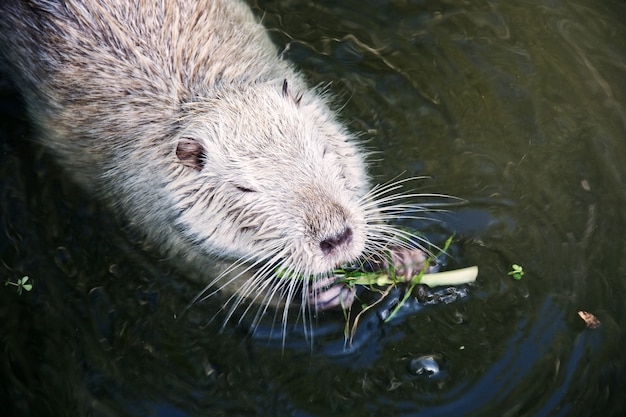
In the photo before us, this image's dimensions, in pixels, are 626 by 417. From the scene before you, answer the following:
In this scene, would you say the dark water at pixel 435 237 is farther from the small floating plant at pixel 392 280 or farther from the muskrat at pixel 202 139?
the muskrat at pixel 202 139

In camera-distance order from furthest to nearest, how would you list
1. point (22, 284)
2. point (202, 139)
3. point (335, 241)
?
point (22, 284)
point (202, 139)
point (335, 241)

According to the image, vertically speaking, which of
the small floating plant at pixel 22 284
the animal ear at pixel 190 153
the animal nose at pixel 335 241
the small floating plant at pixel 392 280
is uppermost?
the animal nose at pixel 335 241

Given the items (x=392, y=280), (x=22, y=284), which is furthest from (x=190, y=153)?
(x=22, y=284)

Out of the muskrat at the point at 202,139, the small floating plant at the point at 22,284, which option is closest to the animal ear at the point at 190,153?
the muskrat at the point at 202,139

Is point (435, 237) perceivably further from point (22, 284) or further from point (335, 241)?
point (22, 284)

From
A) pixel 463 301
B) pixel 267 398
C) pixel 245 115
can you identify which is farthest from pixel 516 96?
pixel 267 398

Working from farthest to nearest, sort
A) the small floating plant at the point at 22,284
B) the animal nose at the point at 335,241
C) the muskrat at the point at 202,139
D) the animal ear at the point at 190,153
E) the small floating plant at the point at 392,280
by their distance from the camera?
1. the small floating plant at the point at 22,284
2. the small floating plant at the point at 392,280
3. the animal ear at the point at 190,153
4. the muskrat at the point at 202,139
5. the animal nose at the point at 335,241

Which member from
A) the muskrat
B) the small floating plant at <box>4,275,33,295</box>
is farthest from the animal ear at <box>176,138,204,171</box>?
the small floating plant at <box>4,275,33,295</box>
